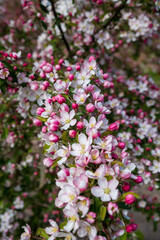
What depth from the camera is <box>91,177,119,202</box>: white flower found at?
3.05 ft

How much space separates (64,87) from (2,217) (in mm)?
1979

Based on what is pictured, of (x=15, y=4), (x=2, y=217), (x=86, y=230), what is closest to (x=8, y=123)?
(x=2, y=217)

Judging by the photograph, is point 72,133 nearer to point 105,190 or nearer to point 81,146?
point 81,146

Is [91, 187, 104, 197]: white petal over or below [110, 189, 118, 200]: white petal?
over

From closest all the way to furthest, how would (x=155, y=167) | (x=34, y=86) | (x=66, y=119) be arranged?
(x=66, y=119)
(x=34, y=86)
(x=155, y=167)

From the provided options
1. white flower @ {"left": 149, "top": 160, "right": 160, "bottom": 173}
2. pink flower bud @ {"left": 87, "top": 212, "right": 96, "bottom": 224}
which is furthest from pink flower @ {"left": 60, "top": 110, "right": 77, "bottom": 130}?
white flower @ {"left": 149, "top": 160, "right": 160, "bottom": 173}

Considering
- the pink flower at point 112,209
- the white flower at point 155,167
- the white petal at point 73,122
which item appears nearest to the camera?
the pink flower at point 112,209

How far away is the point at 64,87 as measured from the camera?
138 cm

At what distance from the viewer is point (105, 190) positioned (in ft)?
3.04

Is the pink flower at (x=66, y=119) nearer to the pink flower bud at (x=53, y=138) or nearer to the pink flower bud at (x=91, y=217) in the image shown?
the pink flower bud at (x=53, y=138)

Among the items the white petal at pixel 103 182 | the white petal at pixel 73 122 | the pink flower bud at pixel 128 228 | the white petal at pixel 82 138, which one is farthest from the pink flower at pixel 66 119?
the pink flower bud at pixel 128 228

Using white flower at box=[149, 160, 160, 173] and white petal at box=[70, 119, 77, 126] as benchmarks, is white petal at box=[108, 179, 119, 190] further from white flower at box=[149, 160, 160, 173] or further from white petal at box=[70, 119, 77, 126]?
white flower at box=[149, 160, 160, 173]

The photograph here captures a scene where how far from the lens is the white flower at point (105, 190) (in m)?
0.93

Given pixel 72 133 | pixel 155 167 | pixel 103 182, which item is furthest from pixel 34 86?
pixel 155 167
